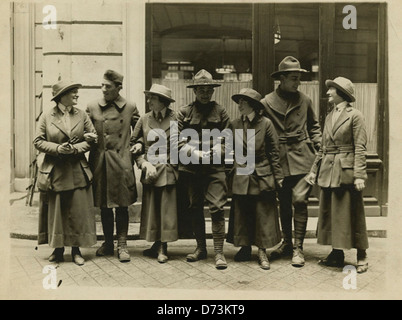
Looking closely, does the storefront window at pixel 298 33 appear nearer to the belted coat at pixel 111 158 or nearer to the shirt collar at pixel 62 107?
the belted coat at pixel 111 158

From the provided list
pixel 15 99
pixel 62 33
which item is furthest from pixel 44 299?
pixel 15 99

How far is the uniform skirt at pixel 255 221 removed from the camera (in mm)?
5051

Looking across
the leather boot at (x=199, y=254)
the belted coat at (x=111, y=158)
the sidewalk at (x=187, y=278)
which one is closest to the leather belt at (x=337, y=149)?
the sidewalk at (x=187, y=278)

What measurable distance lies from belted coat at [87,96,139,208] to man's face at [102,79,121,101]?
60 millimetres

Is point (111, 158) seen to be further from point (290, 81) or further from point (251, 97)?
point (290, 81)

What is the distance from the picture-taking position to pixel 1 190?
4.81 metres

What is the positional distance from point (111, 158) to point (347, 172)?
2.64 metres

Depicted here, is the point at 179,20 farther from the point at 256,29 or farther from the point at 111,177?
the point at 111,177

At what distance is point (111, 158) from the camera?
5.21m

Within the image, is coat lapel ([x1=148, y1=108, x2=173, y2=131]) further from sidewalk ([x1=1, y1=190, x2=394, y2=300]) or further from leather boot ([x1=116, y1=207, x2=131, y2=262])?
sidewalk ([x1=1, y1=190, x2=394, y2=300])

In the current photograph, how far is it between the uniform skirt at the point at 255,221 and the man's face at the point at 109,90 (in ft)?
6.01

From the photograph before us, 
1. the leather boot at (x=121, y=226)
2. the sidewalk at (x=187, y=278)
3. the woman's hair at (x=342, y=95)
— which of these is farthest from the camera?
the leather boot at (x=121, y=226)

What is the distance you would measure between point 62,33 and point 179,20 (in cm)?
176

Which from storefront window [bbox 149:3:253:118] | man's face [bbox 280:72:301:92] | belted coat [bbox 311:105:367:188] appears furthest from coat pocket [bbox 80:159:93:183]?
belted coat [bbox 311:105:367:188]
